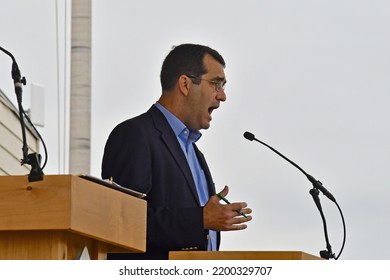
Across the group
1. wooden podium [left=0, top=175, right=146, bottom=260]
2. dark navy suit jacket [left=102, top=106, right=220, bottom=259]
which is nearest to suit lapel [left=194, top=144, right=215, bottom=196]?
dark navy suit jacket [left=102, top=106, right=220, bottom=259]

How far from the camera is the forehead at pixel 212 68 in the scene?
646cm

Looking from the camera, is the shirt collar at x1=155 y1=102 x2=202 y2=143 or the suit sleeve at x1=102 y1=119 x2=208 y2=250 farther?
the shirt collar at x1=155 y1=102 x2=202 y2=143

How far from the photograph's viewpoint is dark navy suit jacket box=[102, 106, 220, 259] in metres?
5.61

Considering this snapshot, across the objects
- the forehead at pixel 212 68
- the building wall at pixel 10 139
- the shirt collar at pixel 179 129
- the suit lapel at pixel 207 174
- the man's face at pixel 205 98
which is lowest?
the suit lapel at pixel 207 174

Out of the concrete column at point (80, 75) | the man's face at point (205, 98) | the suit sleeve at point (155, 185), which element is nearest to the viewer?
the suit sleeve at point (155, 185)

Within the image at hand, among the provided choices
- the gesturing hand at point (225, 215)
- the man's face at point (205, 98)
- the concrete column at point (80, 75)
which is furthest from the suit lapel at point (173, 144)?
the concrete column at point (80, 75)

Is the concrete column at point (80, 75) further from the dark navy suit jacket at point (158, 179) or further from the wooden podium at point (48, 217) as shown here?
the wooden podium at point (48, 217)

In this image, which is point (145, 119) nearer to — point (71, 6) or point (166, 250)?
point (166, 250)

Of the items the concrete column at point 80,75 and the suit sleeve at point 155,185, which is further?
the concrete column at point 80,75

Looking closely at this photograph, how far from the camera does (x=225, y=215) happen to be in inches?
211

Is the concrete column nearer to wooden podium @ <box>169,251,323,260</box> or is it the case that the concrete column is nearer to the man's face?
the man's face

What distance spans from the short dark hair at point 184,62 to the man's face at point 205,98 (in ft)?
0.13

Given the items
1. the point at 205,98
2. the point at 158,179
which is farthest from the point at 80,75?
the point at 158,179

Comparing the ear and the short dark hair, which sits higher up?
the short dark hair
